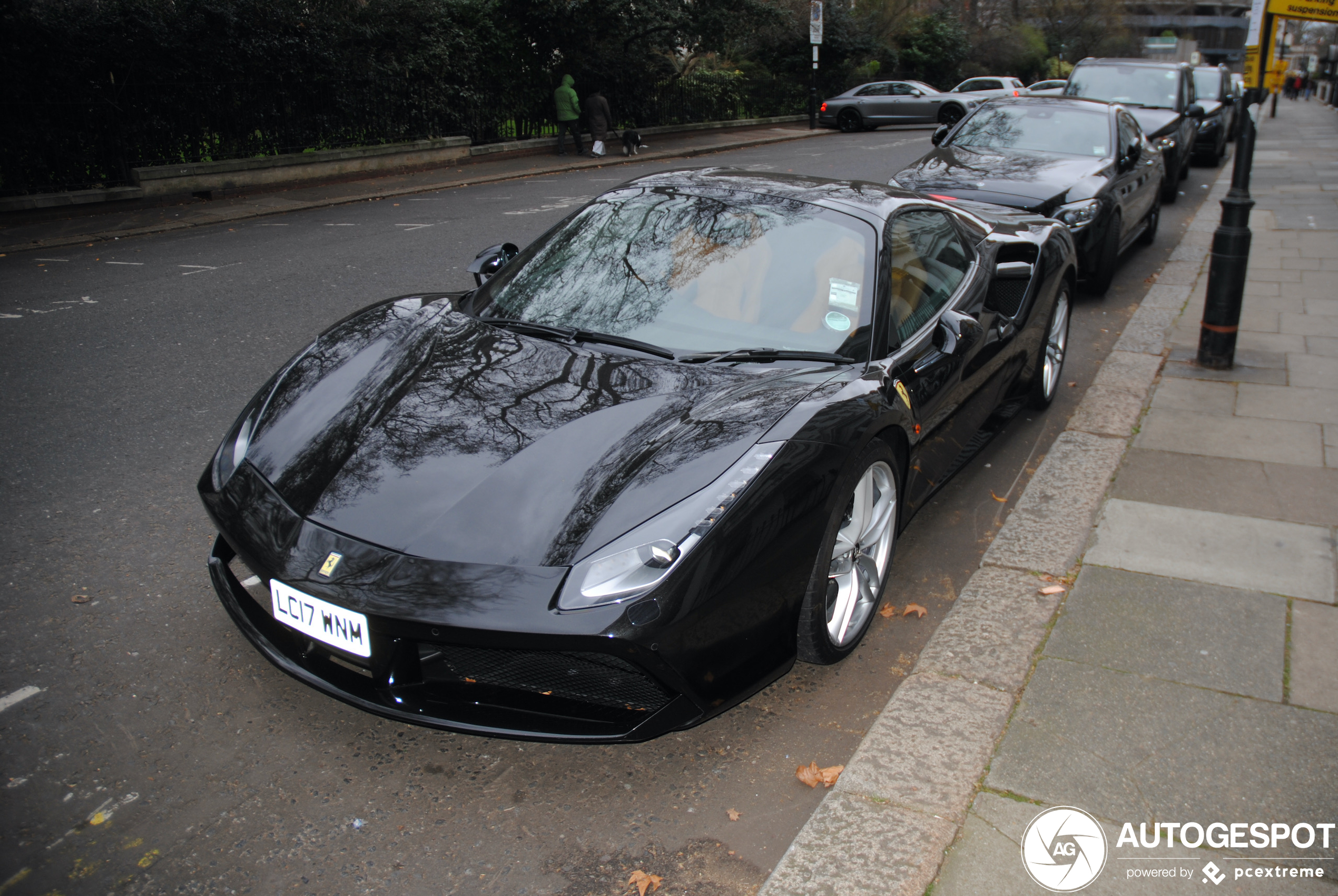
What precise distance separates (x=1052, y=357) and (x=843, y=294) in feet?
9.05

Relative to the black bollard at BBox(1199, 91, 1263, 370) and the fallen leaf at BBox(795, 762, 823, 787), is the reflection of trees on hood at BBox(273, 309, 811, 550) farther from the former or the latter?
the black bollard at BBox(1199, 91, 1263, 370)

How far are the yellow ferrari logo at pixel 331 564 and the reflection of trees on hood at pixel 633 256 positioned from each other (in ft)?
4.33

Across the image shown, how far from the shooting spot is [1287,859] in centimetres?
240

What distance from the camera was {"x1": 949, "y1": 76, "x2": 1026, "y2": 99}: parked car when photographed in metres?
29.3

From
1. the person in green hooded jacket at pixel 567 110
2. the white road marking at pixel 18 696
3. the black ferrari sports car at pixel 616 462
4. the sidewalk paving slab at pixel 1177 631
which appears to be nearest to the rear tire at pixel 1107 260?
the black ferrari sports car at pixel 616 462

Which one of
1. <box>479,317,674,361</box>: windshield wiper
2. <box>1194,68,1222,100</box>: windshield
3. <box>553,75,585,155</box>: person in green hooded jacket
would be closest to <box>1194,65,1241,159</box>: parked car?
<box>1194,68,1222,100</box>: windshield

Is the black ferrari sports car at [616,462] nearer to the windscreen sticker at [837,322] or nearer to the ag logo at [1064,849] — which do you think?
the windscreen sticker at [837,322]

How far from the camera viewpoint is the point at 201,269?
351 inches

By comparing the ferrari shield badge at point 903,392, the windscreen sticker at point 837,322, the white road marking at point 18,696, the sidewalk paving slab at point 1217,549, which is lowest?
the sidewalk paving slab at point 1217,549

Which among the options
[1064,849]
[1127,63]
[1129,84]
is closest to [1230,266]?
[1064,849]

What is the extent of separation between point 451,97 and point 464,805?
1862 cm

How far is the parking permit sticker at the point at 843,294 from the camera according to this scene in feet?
11.3

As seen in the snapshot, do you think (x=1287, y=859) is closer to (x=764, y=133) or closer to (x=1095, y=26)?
(x=764, y=133)

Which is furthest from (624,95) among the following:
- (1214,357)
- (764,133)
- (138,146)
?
(1214,357)
